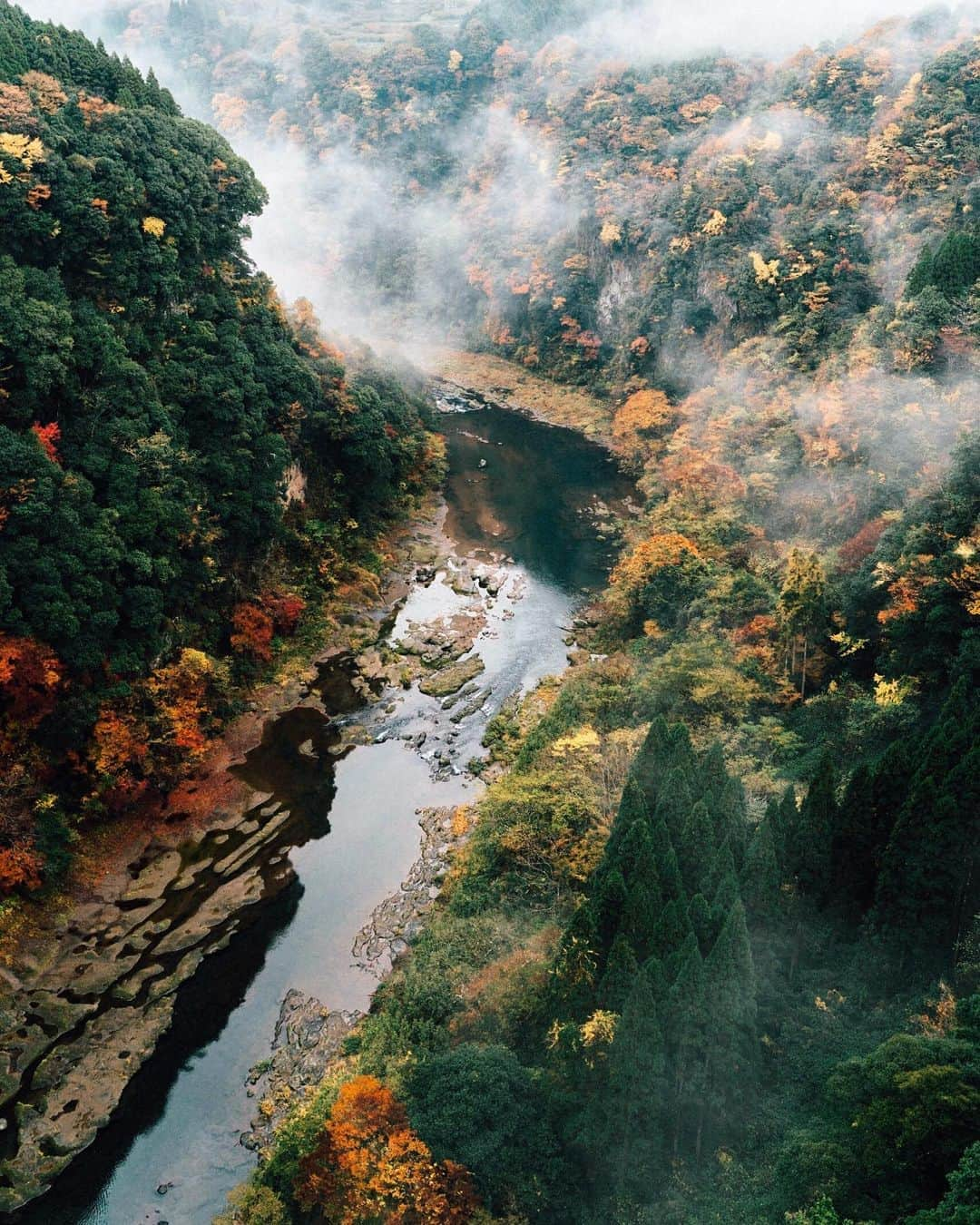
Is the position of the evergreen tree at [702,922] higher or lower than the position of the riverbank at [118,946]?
higher

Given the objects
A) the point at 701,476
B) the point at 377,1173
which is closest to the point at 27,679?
the point at 377,1173

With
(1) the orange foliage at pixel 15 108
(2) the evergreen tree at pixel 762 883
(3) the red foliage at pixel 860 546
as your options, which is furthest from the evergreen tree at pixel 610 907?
(1) the orange foliage at pixel 15 108

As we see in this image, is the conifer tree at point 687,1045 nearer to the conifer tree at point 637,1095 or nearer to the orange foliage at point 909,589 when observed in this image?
the conifer tree at point 637,1095

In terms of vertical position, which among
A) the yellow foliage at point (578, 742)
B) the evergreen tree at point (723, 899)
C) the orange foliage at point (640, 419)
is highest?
the orange foliage at point (640, 419)

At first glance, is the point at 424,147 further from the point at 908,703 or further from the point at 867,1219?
the point at 867,1219

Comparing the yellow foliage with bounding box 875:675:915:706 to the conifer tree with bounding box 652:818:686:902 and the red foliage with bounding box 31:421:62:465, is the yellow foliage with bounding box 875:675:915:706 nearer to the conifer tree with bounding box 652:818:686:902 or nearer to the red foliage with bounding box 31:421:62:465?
the conifer tree with bounding box 652:818:686:902

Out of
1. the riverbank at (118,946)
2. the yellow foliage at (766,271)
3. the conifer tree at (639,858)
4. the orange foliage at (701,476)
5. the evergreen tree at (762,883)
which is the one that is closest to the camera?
Result: the conifer tree at (639,858)

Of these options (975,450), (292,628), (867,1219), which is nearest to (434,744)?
(292,628)
